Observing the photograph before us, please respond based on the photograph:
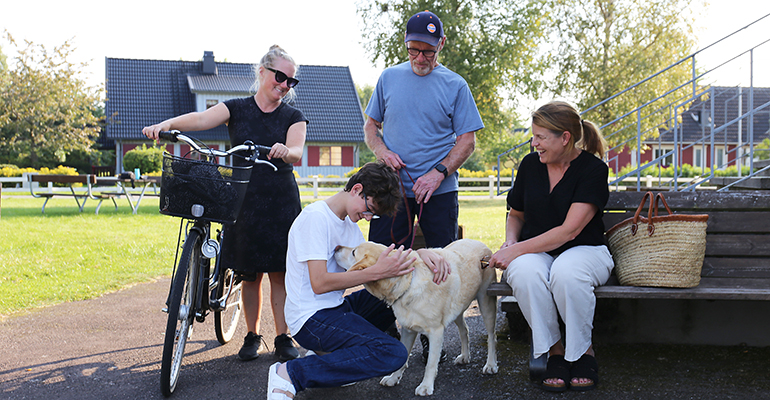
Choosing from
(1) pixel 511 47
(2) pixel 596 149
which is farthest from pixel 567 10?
(2) pixel 596 149

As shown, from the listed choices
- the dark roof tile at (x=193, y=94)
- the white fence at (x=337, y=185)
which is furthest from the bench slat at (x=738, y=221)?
the dark roof tile at (x=193, y=94)

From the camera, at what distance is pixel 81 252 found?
8406mm

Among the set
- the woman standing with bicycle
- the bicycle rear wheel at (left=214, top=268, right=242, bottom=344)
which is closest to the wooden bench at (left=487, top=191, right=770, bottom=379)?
the woman standing with bicycle

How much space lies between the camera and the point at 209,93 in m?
36.1

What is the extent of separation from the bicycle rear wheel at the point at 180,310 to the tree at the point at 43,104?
3280cm

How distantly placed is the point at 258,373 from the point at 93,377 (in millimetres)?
1008

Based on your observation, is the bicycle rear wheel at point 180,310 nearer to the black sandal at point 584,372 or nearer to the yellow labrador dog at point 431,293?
the yellow labrador dog at point 431,293

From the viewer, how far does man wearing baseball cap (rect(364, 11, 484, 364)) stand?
4031mm

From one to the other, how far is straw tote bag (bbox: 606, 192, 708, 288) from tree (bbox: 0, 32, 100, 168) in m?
34.4

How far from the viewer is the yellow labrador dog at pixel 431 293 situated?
313 centimetres

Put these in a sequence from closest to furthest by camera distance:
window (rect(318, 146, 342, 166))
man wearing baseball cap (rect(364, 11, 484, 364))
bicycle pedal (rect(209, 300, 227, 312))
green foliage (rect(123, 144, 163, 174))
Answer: bicycle pedal (rect(209, 300, 227, 312)) → man wearing baseball cap (rect(364, 11, 484, 364)) → green foliage (rect(123, 144, 163, 174)) → window (rect(318, 146, 342, 166))

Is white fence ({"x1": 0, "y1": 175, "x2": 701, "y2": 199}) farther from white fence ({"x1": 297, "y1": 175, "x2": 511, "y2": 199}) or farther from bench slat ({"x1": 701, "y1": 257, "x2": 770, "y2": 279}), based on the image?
bench slat ({"x1": 701, "y1": 257, "x2": 770, "y2": 279})

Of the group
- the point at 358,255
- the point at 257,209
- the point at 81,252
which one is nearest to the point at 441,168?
the point at 358,255

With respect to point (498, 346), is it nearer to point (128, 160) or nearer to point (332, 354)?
point (332, 354)
